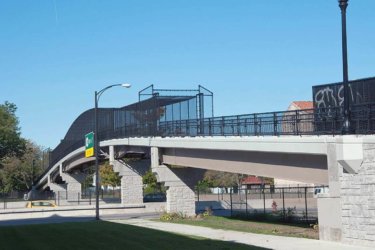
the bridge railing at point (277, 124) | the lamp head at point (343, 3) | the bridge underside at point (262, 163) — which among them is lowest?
the bridge underside at point (262, 163)

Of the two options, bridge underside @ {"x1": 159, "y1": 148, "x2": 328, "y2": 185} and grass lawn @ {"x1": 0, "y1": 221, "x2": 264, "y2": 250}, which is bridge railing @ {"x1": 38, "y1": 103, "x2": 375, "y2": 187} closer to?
bridge underside @ {"x1": 159, "y1": 148, "x2": 328, "y2": 185}

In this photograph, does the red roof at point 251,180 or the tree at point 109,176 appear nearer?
the tree at point 109,176

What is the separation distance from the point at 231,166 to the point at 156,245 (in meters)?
10.8

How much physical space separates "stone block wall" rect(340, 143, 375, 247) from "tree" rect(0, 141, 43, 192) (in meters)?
95.1

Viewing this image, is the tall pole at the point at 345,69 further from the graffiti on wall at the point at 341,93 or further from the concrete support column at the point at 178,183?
the concrete support column at the point at 178,183

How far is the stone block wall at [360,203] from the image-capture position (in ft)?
57.9

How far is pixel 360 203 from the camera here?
18156mm

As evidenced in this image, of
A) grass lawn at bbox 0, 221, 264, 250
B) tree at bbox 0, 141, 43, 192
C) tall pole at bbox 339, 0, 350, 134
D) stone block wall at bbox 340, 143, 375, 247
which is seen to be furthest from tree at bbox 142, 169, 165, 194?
tall pole at bbox 339, 0, 350, 134

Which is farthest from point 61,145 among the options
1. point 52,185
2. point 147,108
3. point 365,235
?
point 365,235

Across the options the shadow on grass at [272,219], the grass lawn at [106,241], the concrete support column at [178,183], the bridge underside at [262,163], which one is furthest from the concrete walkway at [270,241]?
the concrete support column at [178,183]

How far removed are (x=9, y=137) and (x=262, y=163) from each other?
85.6m

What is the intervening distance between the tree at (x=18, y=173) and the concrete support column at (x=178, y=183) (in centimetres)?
7405

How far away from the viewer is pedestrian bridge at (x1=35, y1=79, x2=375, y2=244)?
734 inches

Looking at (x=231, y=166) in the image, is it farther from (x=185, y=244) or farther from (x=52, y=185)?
(x=52, y=185)
